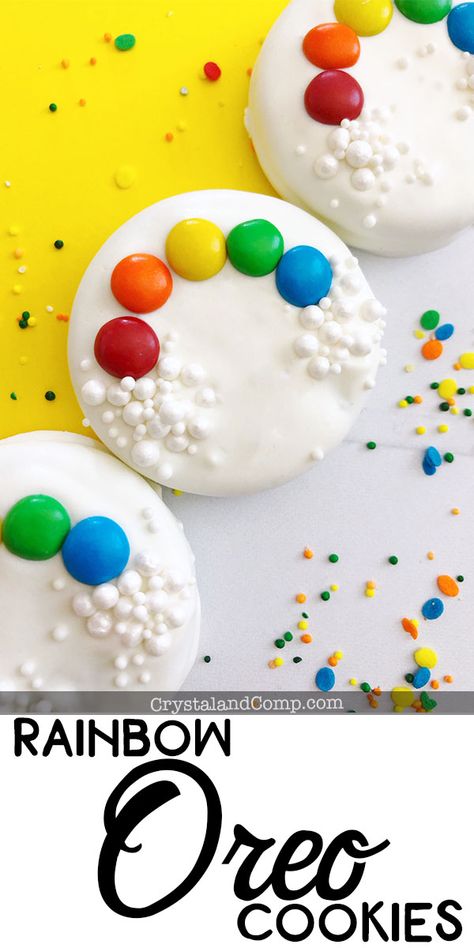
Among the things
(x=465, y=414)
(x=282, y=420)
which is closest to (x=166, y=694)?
(x=282, y=420)

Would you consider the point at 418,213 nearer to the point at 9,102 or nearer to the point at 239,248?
the point at 239,248

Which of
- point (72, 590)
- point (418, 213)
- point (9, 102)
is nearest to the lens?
point (72, 590)

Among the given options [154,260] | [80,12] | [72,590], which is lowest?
[72,590]

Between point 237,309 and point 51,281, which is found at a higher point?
point 51,281

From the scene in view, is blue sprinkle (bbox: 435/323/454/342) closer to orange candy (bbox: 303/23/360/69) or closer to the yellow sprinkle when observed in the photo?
orange candy (bbox: 303/23/360/69)

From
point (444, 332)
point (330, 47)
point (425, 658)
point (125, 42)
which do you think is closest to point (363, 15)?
point (330, 47)

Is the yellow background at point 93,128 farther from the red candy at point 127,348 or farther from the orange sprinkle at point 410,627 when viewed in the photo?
the orange sprinkle at point 410,627

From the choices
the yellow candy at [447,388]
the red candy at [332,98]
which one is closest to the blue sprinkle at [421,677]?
the yellow candy at [447,388]
